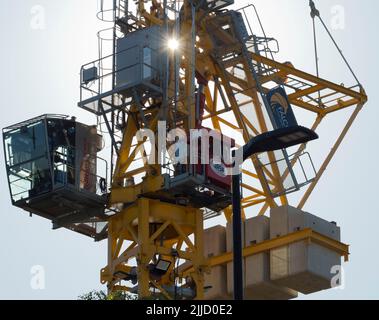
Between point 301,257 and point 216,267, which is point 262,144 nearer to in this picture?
point 301,257

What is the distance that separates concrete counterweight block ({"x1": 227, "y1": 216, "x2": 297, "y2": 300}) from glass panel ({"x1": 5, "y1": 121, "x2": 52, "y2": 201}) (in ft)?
31.1

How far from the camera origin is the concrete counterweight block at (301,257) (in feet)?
228

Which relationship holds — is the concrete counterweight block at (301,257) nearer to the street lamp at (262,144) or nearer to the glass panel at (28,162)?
the glass panel at (28,162)

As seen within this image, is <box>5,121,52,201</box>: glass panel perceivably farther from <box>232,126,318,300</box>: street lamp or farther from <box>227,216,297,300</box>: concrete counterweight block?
<box>232,126,318,300</box>: street lamp

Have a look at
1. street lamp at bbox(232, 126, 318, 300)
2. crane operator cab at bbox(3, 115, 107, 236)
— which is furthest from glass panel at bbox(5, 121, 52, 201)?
street lamp at bbox(232, 126, 318, 300)

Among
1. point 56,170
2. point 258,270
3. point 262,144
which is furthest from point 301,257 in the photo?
point 262,144

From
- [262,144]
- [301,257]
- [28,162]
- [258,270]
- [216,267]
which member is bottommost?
[262,144]

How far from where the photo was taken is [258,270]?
70875mm

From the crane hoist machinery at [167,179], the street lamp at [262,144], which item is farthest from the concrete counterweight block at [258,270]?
the street lamp at [262,144]

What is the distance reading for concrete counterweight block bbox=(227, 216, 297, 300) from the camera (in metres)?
70.5

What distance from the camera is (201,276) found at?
69.3 m

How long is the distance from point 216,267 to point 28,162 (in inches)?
393
